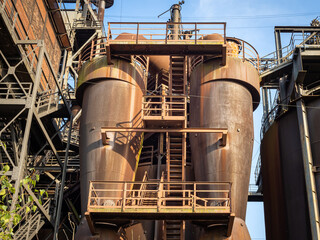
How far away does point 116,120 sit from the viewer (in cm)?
2155

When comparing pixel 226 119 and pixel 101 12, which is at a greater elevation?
pixel 101 12

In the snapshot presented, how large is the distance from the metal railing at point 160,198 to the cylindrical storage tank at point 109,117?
369 millimetres

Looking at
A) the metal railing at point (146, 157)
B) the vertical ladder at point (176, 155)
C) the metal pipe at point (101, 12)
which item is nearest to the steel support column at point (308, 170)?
the vertical ladder at point (176, 155)

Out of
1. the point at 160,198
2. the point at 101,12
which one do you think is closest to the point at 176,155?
the point at 160,198

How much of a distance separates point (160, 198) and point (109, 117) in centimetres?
590

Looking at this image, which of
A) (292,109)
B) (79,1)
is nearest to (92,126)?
(292,109)

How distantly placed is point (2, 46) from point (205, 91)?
33.9 ft

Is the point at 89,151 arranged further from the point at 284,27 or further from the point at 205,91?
the point at 284,27

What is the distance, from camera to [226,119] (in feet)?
69.8

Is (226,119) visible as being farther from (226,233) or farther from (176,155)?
(226,233)

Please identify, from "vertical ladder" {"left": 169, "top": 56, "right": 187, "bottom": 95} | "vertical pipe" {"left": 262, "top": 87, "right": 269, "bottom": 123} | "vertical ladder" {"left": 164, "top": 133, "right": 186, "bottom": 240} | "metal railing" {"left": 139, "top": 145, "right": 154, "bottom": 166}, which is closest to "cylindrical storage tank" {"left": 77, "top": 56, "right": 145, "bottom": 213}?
"vertical ladder" {"left": 164, "top": 133, "right": 186, "bottom": 240}

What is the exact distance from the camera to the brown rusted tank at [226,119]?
20.4 metres

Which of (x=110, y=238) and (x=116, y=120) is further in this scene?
(x=116, y=120)

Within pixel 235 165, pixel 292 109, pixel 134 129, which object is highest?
pixel 292 109
